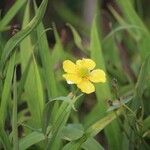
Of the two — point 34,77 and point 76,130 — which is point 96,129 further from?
point 34,77

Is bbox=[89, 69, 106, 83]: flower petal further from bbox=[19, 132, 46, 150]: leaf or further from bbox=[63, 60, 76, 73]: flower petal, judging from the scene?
bbox=[19, 132, 46, 150]: leaf

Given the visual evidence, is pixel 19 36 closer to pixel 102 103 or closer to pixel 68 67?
pixel 68 67

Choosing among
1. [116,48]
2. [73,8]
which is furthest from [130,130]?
[73,8]

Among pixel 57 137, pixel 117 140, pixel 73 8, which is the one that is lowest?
pixel 73 8

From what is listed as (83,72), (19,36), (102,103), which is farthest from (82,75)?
(102,103)

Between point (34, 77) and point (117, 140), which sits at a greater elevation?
point (34, 77)

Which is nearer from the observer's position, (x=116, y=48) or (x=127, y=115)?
(x=127, y=115)

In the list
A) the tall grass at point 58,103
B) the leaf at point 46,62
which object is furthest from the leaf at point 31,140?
the leaf at point 46,62

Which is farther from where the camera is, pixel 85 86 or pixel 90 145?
pixel 90 145
